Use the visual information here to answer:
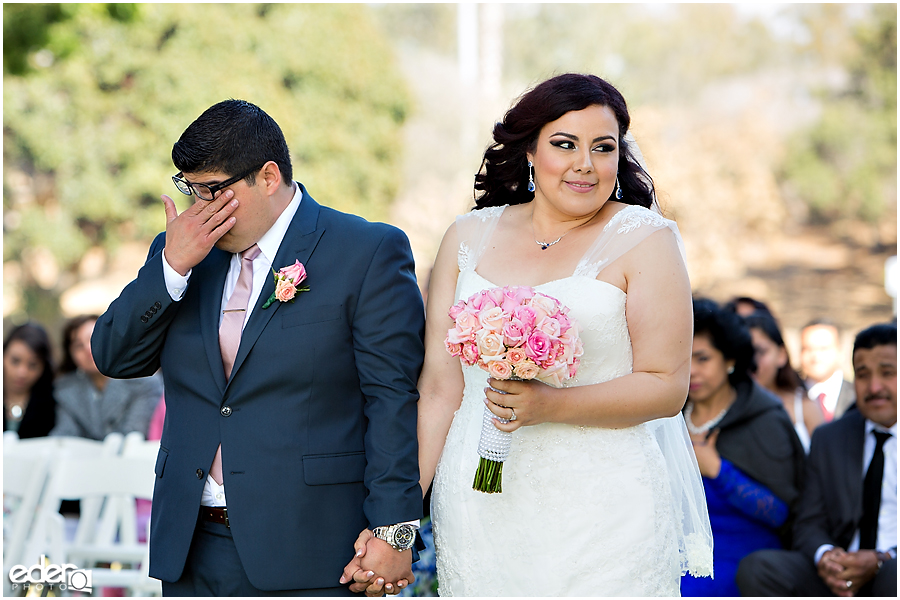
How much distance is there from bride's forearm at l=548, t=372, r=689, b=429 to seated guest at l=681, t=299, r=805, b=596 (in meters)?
1.86

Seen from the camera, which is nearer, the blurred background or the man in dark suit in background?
the man in dark suit in background

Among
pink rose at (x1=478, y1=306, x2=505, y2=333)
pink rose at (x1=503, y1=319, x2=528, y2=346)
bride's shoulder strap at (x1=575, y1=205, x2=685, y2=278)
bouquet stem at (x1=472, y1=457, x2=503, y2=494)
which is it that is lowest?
bouquet stem at (x1=472, y1=457, x2=503, y2=494)

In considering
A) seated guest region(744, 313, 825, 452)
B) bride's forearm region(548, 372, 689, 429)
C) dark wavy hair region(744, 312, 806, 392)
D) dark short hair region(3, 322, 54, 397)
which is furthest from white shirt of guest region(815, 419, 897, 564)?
dark short hair region(3, 322, 54, 397)

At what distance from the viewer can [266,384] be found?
288cm

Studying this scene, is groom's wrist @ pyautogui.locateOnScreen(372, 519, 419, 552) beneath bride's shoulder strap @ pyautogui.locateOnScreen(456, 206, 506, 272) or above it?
beneath

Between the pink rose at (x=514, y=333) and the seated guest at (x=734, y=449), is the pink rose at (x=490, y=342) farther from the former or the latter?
the seated guest at (x=734, y=449)

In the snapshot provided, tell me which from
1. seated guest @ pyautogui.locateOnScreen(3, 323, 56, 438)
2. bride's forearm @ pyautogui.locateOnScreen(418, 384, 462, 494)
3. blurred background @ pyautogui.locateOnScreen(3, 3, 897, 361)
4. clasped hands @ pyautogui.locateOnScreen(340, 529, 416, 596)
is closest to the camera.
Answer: clasped hands @ pyautogui.locateOnScreen(340, 529, 416, 596)

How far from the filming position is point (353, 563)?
9.45 ft

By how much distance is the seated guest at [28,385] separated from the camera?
23.9ft

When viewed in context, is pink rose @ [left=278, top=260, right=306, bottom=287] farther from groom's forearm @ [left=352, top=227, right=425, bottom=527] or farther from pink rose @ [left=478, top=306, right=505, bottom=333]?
pink rose @ [left=478, top=306, right=505, bottom=333]

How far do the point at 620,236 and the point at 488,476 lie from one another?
3.08ft

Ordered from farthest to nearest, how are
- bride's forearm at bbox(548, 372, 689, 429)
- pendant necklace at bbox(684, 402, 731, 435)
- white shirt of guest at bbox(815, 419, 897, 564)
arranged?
pendant necklace at bbox(684, 402, 731, 435) < white shirt of guest at bbox(815, 419, 897, 564) < bride's forearm at bbox(548, 372, 689, 429)

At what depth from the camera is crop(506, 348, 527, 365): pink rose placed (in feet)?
9.02

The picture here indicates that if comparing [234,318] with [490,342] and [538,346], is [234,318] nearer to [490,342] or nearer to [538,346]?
[490,342]
